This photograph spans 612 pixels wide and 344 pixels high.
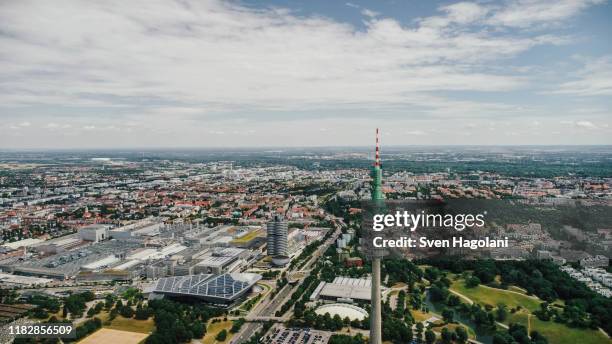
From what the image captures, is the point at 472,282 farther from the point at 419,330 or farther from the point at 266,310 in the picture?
the point at 266,310

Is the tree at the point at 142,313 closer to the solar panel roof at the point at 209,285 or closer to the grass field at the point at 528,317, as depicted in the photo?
the solar panel roof at the point at 209,285

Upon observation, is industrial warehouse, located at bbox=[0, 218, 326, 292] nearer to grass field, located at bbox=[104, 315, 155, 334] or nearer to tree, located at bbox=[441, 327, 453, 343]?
grass field, located at bbox=[104, 315, 155, 334]

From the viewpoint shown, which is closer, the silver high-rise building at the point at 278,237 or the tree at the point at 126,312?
Result: the tree at the point at 126,312

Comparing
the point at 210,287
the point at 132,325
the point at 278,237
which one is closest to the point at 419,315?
the point at 210,287

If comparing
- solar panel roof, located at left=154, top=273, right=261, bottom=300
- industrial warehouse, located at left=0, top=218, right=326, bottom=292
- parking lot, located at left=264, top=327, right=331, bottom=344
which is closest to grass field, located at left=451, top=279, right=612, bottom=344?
parking lot, located at left=264, top=327, right=331, bottom=344

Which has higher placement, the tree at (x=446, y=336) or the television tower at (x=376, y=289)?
the television tower at (x=376, y=289)

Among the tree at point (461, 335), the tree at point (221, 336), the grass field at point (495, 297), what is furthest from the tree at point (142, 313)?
the grass field at point (495, 297)

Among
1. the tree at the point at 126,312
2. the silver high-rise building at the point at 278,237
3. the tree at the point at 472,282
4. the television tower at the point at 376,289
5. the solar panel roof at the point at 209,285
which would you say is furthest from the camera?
the silver high-rise building at the point at 278,237
